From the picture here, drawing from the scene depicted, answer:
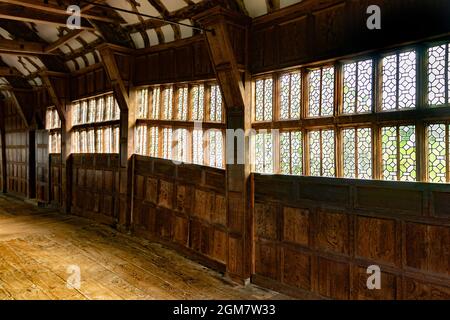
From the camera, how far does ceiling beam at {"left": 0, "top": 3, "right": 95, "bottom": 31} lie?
5.11 m

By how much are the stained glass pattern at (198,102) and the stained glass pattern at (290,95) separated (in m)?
1.33

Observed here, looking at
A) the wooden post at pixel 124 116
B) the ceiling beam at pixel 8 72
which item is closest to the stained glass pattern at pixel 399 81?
the wooden post at pixel 124 116

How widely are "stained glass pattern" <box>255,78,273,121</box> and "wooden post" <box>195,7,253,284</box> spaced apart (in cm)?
11

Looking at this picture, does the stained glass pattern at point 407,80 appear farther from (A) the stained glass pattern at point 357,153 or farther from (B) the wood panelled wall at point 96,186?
(B) the wood panelled wall at point 96,186

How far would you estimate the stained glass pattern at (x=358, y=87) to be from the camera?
306 centimetres

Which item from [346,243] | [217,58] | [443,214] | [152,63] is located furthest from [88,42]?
[443,214]

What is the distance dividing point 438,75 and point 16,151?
1151 cm

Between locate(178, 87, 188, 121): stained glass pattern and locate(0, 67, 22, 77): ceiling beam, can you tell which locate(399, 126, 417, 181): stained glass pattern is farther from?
locate(0, 67, 22, 77): ceiling beam

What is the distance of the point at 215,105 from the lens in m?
4.48

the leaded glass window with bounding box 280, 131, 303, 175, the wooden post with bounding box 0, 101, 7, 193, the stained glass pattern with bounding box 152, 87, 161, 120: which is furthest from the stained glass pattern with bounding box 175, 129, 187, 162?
the wooden post with bounding box 0, 101, 7, 193

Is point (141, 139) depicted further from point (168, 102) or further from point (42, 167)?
point (42, 167)

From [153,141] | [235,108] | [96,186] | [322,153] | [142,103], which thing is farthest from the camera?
[96,186]

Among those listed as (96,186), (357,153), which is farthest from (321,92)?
(96,186)

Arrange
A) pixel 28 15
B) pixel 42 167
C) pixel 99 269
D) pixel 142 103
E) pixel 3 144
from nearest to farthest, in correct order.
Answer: pixel 99 269 < pixel 28 15 < pixel 142 103 < pixel 42 167 < pixel 3 144
